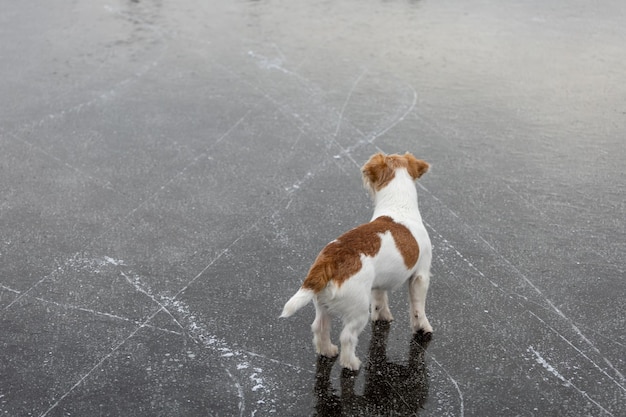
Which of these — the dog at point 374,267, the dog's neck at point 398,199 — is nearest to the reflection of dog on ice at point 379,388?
the dog at point 374,267

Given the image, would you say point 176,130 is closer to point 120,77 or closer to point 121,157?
point 121,157

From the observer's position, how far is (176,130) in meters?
8.33

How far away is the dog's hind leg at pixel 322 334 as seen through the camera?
15.7 ft

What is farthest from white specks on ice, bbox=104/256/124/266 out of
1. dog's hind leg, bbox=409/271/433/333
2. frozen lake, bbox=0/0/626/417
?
dog's hind leg, bbox=409/271/433/333

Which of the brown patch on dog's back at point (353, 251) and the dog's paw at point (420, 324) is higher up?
the brown patch on dog's back at point (353, 251)

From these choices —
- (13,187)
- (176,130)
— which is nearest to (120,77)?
(176,130)

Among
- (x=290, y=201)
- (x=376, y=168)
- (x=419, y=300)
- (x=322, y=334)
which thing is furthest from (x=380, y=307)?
(x=290, y=201)

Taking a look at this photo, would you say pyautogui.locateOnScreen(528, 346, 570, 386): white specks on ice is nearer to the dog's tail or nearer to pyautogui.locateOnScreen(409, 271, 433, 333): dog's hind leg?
pyautogui.locateOnScreen(409, 271, 433, 333): dog's hind leg

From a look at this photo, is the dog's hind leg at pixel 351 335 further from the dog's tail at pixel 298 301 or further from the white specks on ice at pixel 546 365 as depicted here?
the white specks on ice at pixel 546 365

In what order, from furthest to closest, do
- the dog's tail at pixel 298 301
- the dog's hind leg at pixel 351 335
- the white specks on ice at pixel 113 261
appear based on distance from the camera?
the white specks on ice at pixel 113 261 → the dog's hind leg at pixel 351 335 → the dog's tail at pixel 298 301

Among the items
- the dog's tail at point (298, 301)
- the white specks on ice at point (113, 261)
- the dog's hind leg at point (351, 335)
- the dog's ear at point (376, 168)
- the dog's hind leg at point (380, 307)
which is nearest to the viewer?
the dog's tail at point (298, 301)

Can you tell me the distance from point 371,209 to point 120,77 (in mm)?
4509

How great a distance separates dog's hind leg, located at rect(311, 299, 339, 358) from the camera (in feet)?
15.7

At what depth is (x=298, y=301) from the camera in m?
4.35
